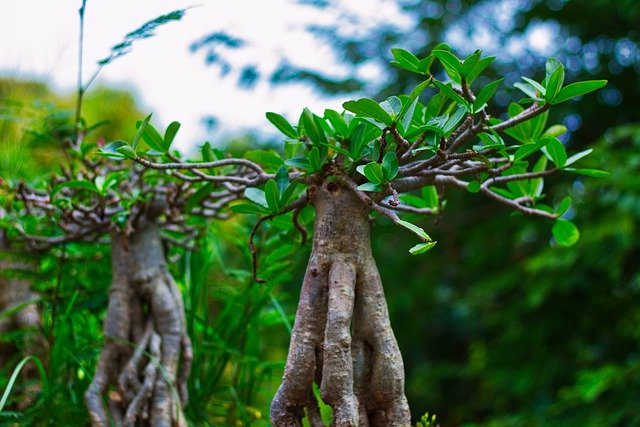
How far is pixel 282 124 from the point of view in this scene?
25.0 inches

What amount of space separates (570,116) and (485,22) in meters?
0.57

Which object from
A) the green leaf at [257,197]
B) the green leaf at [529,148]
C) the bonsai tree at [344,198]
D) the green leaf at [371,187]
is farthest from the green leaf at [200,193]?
the green leaf at [529,148]

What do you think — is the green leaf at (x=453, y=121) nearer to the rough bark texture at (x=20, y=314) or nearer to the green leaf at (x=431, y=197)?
the green leaf at (x=431, y=197)

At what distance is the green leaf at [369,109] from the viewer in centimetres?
52

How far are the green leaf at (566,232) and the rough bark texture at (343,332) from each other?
0.78 ft

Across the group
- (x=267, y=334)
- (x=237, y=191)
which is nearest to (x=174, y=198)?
(x=237, y=191)

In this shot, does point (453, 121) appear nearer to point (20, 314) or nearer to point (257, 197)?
point (257, 197)

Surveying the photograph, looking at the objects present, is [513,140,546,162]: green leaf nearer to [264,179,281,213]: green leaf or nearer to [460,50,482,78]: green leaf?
[460,50,482,78]: green leaf

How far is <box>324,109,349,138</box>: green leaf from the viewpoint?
0.59 meters

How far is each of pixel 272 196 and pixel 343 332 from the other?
14 centimetres

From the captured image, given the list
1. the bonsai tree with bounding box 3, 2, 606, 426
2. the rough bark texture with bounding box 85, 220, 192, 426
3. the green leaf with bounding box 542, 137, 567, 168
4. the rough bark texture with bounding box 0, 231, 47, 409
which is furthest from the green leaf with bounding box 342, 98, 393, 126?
the rough bark texture with bounding box 0, 231, 47, 409

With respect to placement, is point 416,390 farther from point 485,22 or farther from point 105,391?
point 105,391

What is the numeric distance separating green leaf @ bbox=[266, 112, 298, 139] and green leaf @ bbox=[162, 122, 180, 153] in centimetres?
9

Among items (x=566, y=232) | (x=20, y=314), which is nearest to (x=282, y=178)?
(x=566, y=232)
